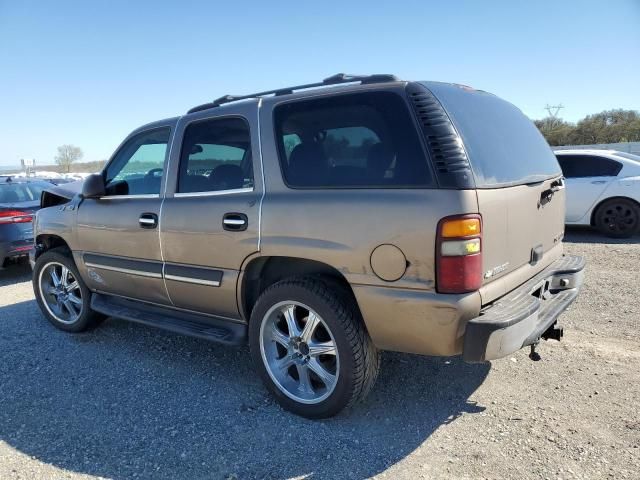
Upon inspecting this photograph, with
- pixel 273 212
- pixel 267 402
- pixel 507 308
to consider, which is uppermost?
pixel 273 212

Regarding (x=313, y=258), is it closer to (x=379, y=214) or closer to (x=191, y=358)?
(x=379, y=214)

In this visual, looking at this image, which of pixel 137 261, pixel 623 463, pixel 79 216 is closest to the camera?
pixel 623 463

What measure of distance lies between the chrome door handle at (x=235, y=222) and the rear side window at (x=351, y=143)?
0.40m

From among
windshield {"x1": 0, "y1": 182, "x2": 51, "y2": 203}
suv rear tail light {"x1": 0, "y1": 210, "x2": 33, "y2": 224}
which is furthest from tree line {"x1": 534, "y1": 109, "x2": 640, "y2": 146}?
suv rear tail light {"x1": 0, "y1": 210, "x2": 33, "y2": 224}

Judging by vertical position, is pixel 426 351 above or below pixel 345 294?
below

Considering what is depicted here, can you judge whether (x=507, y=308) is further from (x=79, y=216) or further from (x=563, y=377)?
(x=79, y=216)

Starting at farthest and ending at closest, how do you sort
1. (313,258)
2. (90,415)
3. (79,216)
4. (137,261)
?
(79,216) → (137,261) → (90,415) → (313,258)

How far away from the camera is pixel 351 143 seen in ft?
9.02

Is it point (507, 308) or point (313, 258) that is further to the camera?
point (313, 258)

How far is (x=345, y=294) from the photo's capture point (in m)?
2.79

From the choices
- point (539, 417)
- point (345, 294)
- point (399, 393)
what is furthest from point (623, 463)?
point (345, 294)

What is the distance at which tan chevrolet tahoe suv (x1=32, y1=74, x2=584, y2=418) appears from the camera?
2391mm

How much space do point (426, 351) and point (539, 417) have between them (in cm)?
96

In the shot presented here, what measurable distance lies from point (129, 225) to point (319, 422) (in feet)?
7.03
